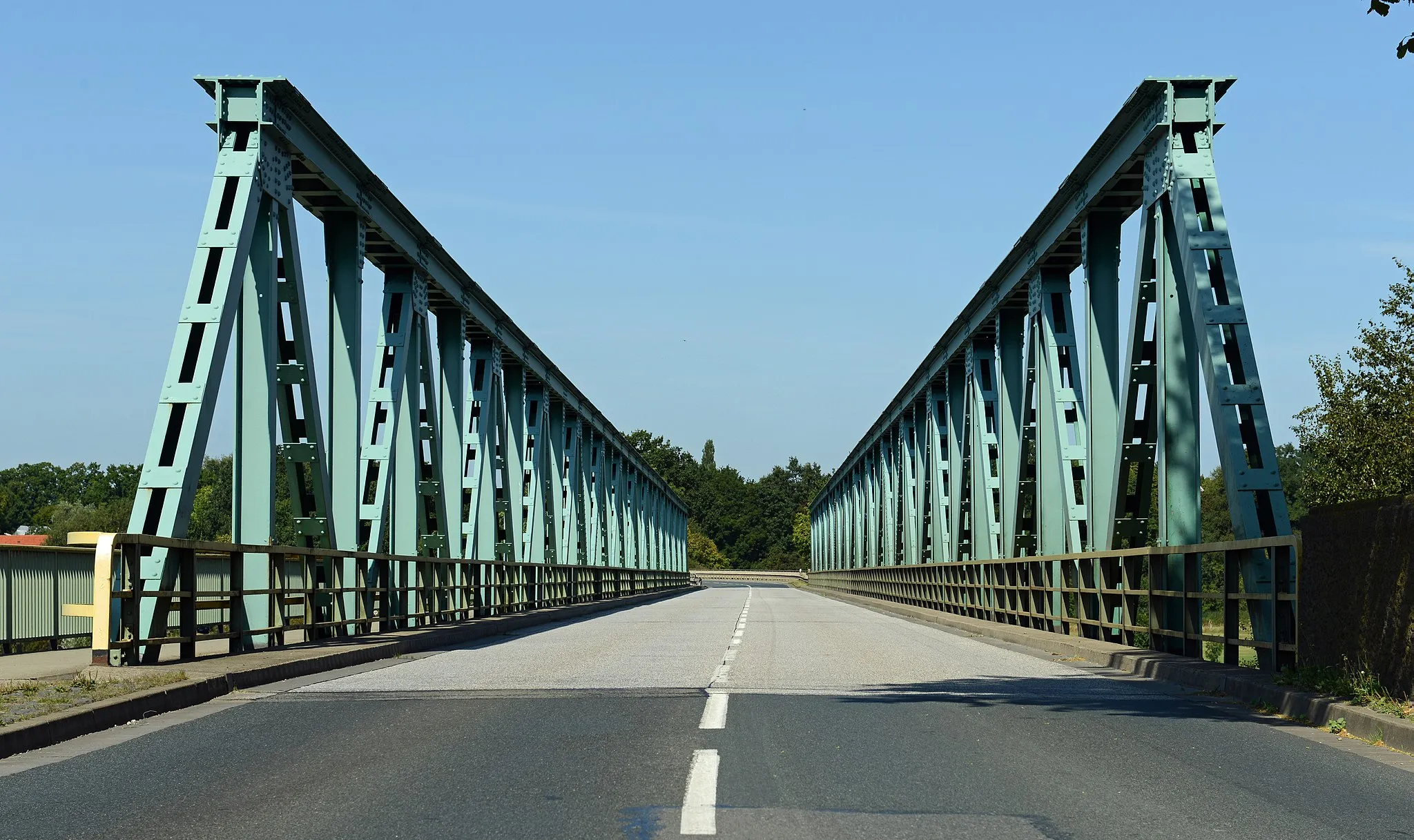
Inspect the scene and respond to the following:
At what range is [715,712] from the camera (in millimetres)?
9688

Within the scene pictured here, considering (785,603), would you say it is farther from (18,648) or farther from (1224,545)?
(1224,545)

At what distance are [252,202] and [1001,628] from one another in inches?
510

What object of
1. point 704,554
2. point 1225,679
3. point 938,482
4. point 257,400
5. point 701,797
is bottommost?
point 704,554

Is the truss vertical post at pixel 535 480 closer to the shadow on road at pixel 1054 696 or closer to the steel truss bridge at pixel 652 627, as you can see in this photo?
the steel truss bridge at pixel 652 627

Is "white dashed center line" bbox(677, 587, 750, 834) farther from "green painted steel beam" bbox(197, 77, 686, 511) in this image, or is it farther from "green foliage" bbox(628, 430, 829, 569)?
"green foliage" bbox(628, 430, 829, 569)

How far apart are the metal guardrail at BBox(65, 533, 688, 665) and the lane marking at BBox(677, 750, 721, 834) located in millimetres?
5675

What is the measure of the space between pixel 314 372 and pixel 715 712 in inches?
310

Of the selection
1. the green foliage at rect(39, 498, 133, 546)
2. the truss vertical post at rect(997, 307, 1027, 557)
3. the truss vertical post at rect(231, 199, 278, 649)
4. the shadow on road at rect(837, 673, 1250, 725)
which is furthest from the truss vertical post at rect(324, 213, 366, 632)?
the green foliage at rect(39, 498, 133, 546)

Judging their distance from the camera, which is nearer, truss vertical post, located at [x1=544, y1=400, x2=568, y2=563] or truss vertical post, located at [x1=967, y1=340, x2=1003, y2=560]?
truss vertical post, located at [x1=967, y1=340, x2=1003, y2=560]

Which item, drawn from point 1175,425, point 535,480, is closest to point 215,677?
point 1175,425

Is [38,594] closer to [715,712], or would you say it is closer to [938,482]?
[715,712]

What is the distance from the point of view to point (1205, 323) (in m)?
13.2

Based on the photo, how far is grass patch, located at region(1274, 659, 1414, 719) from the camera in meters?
8.80

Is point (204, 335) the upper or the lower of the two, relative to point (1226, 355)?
upper
